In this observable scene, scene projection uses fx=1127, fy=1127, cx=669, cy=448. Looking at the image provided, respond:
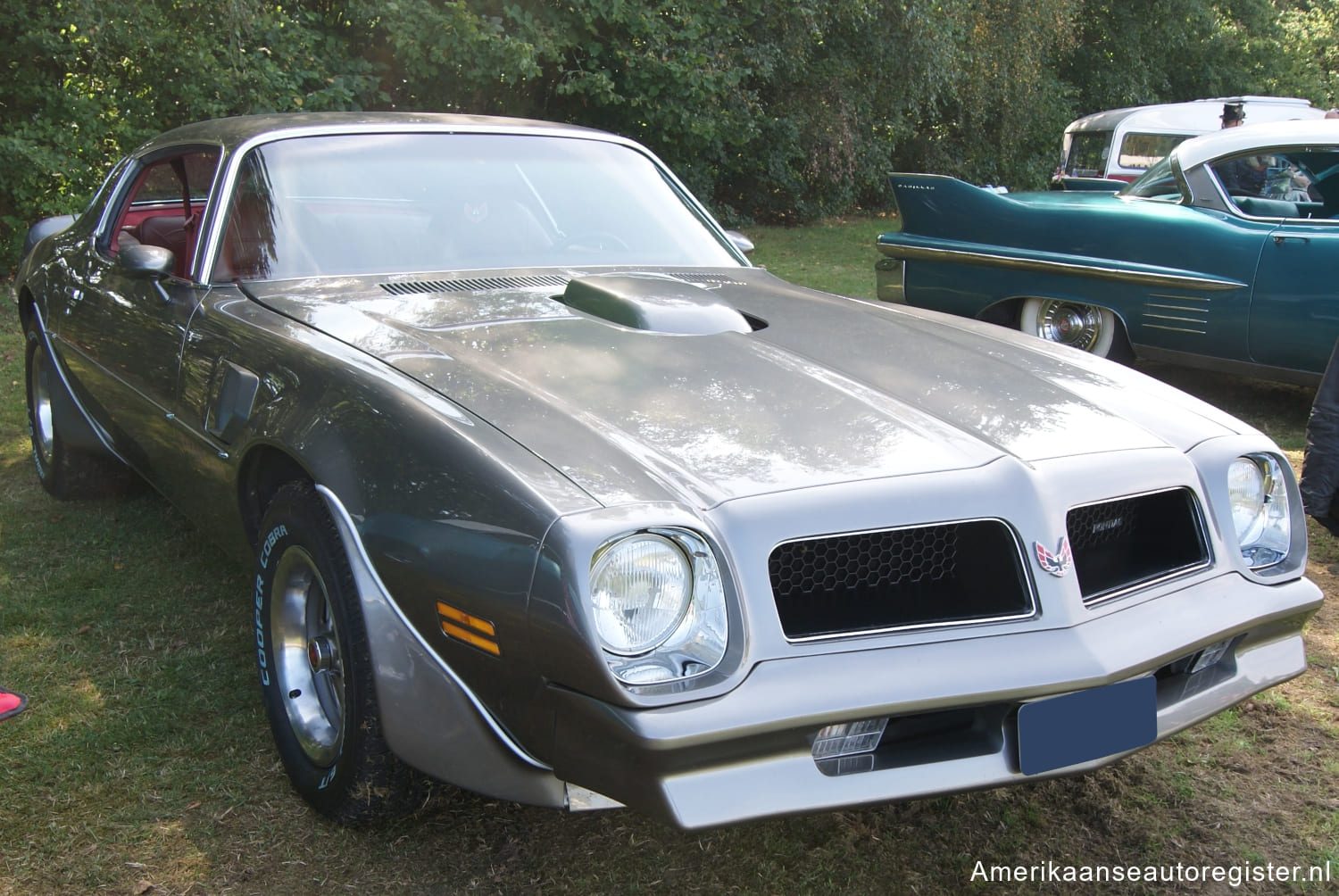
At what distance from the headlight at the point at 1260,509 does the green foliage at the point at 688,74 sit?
9.03 m

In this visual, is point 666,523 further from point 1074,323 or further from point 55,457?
point 1074,323

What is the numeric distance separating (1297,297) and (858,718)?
4494mm

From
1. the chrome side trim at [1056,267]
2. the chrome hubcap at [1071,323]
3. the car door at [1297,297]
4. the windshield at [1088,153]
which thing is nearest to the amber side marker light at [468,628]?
the car door at [1297,297]

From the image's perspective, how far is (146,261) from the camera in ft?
9.81

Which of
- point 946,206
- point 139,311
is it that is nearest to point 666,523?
point 139,311

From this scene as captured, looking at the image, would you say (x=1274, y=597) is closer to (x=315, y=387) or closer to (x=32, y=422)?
(x=315, y=387)

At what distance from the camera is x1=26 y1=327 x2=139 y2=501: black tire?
4195 mm

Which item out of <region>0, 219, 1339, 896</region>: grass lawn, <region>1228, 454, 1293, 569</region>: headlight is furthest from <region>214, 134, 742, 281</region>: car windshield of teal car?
<region>1228, 454, 1293, 569</region>: headlight

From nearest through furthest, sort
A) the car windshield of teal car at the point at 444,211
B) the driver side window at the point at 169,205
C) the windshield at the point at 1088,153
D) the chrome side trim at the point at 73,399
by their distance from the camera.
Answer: the car windshield of teal car at the point at 444,211
the driver side window at the point at 169,205
the chrome side trim at the point at 73,399
the windshield at the point at 1088,153

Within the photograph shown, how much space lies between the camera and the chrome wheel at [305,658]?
2342 millimetres

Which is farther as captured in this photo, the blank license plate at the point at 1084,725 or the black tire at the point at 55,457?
the black tire at the point at 55,457

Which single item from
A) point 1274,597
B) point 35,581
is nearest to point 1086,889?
point 1274,597

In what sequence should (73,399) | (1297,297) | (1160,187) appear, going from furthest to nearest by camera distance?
(1160,187) < (1297,297) < (73,399)

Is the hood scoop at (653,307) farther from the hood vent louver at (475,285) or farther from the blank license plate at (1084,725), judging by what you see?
the blank license plate at (1084,725)
